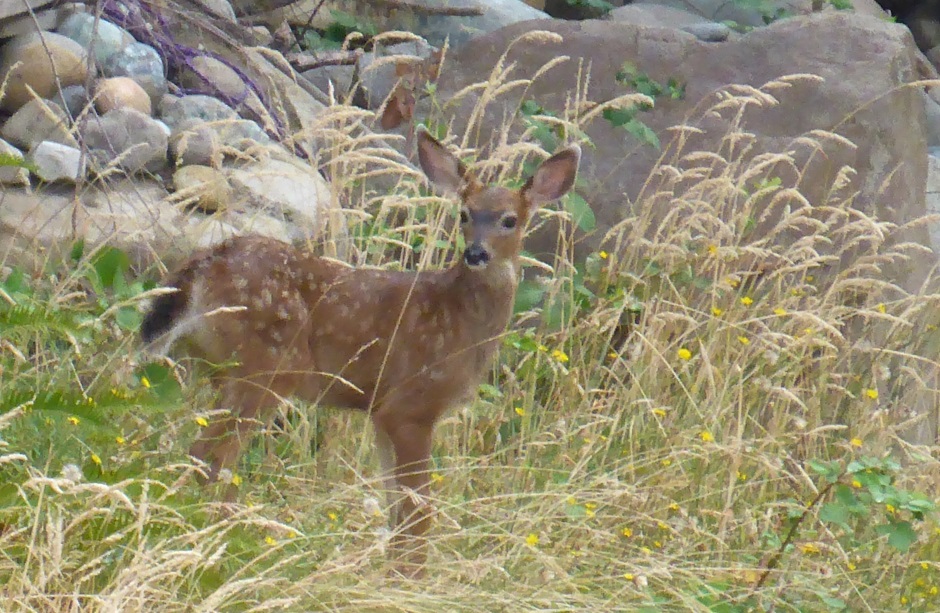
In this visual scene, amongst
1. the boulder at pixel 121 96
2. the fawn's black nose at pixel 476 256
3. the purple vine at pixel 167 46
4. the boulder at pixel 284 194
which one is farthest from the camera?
the purple vine at pixel 167 46

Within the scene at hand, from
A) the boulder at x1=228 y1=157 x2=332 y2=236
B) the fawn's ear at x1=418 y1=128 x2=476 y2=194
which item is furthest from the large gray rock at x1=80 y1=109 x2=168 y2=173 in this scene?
the fawn's ear at x1=418 y1=128 x2=476 y2=194

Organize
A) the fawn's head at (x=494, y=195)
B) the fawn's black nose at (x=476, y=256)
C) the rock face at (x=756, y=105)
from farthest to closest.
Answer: the rock face at (x=756, y=105) → the fawn's head at (x=494, y=195) → the fawn's black nose at (x=476, y=256)

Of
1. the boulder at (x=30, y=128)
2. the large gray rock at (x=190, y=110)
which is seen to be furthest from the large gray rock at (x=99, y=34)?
the boulder at (x=30, y=128)

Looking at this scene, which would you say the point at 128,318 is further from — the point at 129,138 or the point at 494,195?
the point at 129,138

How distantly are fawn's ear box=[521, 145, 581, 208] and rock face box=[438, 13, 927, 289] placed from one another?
4.68 feet

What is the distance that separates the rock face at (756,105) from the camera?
6.69 metres

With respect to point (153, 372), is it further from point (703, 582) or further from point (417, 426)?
point (703, 582)

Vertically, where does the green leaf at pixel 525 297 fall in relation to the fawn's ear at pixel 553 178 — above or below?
below

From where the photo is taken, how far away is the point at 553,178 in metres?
5.04

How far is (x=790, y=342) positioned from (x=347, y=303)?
152 centimetres

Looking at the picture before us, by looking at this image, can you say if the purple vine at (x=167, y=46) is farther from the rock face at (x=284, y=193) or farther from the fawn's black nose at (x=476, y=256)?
the fawn's black nose at (x=476, y=256)

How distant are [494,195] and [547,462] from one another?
0.91m

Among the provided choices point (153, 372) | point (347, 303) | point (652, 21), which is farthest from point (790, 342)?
point (652, 21)

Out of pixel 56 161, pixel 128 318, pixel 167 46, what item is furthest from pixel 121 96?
pixel 128 318
